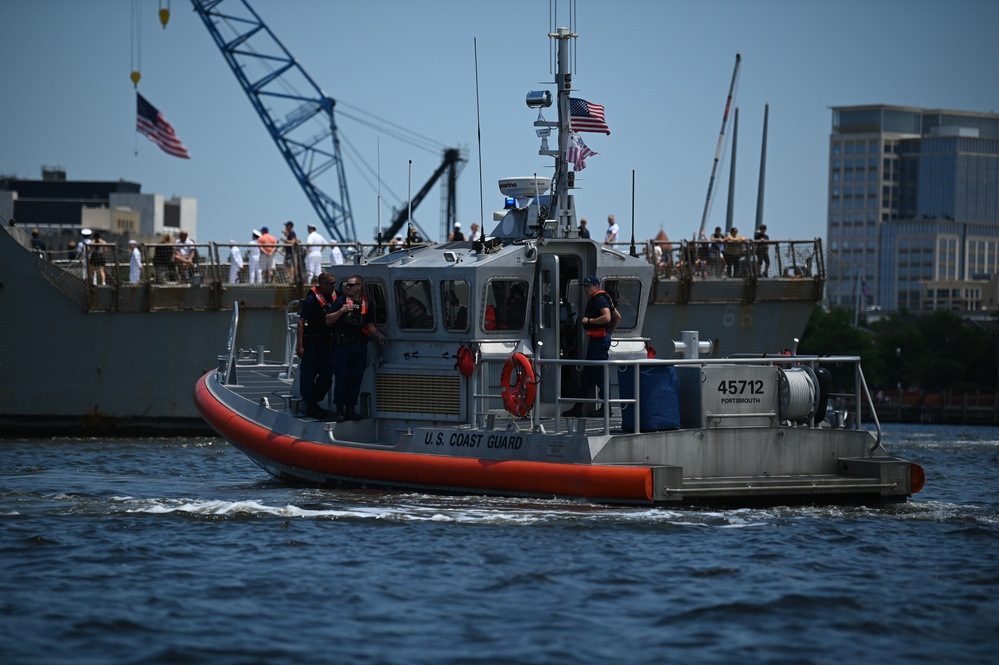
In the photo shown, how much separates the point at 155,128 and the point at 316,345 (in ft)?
93.4

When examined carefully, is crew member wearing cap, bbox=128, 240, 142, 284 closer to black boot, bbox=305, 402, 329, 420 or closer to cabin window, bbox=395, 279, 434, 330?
black boot, bbox=305, 402, 329, 420

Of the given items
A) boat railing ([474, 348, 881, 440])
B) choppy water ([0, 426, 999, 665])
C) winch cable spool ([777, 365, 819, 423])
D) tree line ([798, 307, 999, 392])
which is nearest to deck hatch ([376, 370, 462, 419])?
boat railing ([474, 348, 881, 440])

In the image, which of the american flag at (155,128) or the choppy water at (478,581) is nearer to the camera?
the choppy water at (478,581)

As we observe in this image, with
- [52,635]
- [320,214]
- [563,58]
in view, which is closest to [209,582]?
[52,635]

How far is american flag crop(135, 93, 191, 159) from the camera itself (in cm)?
4138

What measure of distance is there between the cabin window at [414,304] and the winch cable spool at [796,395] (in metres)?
3.66

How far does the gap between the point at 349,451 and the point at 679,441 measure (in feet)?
12.0

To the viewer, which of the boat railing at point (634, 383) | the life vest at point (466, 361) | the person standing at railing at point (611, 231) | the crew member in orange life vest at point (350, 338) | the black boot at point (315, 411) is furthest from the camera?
the person standing at railing at point (611, 231)

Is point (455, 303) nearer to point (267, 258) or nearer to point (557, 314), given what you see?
point (557, 314)

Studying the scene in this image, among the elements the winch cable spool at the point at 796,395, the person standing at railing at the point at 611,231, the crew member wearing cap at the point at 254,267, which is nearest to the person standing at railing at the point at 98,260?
the crew member wearing cap at the point at 254,267

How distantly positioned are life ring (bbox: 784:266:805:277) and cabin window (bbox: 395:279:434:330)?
17.7 meters

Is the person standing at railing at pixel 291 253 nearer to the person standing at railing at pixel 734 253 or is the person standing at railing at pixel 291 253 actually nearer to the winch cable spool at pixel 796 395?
the person standing at railing at pixel 734 253

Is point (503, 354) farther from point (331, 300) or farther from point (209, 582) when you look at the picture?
point (209, 582)

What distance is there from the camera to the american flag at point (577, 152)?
49.4 feet
